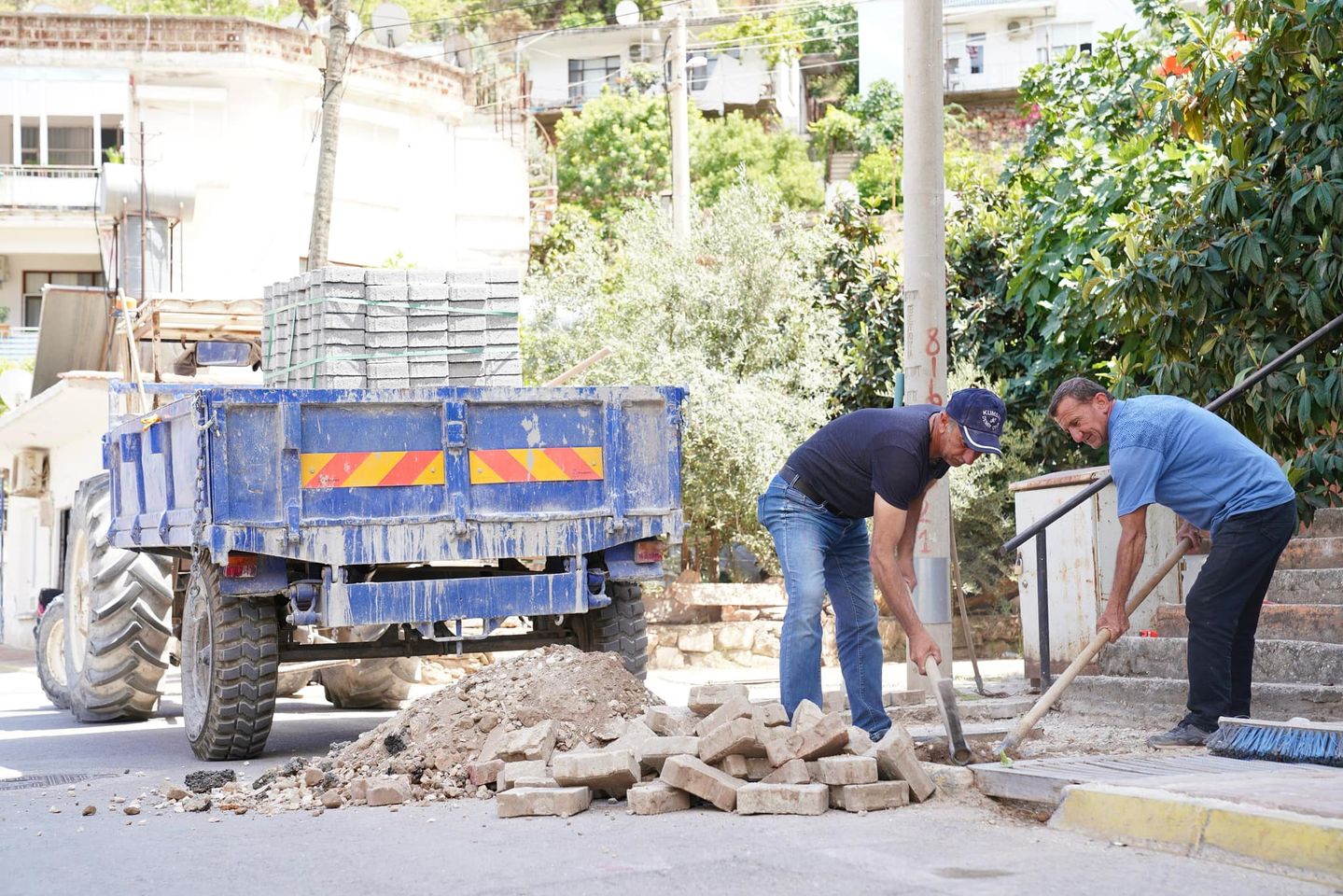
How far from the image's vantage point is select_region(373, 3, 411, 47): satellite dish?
1731 inches

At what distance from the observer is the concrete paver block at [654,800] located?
5.85 metres

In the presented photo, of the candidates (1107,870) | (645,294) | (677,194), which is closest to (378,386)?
(1107,870)

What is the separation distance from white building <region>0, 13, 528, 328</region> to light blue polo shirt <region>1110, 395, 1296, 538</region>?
95.6 ft

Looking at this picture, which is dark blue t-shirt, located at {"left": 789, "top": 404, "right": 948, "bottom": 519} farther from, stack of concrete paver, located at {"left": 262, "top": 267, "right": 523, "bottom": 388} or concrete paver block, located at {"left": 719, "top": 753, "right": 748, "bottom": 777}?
stack of concrete paver, located at {"left": 262, "top": 267, "right": 523, "bottom": 388}

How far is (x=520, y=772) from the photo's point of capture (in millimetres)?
6426

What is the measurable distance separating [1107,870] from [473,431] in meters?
4.51

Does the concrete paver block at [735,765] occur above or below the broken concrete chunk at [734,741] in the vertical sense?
below

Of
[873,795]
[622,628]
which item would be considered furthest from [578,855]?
[622,628]

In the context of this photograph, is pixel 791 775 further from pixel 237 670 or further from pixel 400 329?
pixel 400 329

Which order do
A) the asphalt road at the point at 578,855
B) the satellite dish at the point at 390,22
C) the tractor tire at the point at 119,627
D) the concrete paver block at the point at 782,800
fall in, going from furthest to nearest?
the satellite dish at the point at 390,22, the tractor tire at the point at 119,627, the concrete paver block at the point at 782,800, the asphalt road at the point at 578,855

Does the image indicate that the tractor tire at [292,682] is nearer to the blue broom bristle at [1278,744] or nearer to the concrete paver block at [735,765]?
the concrete paver block at [735,765]

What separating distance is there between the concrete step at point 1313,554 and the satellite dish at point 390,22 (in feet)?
120

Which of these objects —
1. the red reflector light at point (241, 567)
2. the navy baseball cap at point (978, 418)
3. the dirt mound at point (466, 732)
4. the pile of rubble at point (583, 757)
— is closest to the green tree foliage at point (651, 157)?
the red reflector light at point (241, 567)

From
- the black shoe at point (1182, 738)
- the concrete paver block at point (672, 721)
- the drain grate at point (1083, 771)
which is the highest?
the concrete paver block at point (672, 721)
